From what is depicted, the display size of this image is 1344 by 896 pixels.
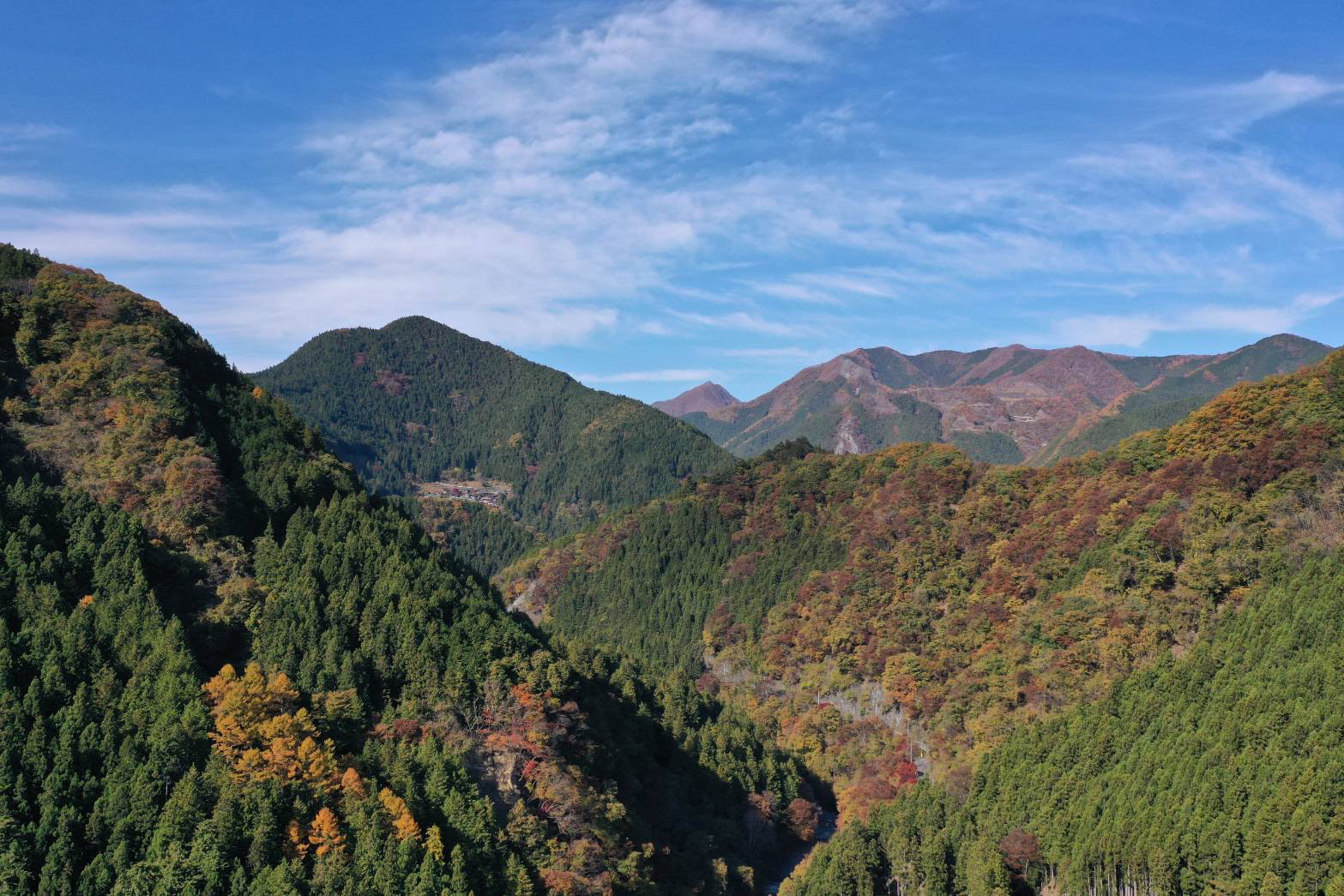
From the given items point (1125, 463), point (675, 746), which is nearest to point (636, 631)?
point (675, 746)

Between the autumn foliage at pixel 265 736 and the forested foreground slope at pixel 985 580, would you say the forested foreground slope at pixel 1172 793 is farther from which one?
the autumn foliage at pixel 265 736

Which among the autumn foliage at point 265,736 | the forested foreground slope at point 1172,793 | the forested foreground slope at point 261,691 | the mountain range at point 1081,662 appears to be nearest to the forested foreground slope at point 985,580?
the mountain range at point 1081,662

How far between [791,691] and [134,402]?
98.2 m

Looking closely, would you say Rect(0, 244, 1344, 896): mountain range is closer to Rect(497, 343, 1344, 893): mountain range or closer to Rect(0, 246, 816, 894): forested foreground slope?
Rect(0, 246, 816, 894): forested foreground slope

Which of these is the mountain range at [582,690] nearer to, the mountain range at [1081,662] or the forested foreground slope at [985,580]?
the mountain range at [1081,662]

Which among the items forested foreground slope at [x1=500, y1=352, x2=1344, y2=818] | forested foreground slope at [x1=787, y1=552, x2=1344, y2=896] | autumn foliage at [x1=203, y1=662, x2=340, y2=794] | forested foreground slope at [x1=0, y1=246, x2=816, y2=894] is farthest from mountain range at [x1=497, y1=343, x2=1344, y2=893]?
autumn foliage at [x1=203, y1=662, x2=340, y2=794]

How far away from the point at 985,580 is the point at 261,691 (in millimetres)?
95757

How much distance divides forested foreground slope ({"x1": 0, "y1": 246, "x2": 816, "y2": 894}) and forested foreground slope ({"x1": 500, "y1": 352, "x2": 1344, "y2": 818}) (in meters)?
20.3

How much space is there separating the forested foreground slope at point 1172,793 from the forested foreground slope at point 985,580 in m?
6.28

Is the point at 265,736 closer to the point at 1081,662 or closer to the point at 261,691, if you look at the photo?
the point at 261,691

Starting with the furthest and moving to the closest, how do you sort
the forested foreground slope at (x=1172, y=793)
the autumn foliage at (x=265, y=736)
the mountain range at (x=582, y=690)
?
1. the autumn foliage at (x=265, y=736)
2. the forested foreground slope at (x=1172, y=793)
3. the mountain range at (x=582, y=690)

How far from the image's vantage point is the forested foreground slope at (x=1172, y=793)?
71.7 metres

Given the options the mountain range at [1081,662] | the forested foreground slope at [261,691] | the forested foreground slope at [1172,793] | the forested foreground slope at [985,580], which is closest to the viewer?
the forested foreground slope at [261,691]

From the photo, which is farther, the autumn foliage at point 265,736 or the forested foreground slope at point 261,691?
the autumn foliage at point 265,736
